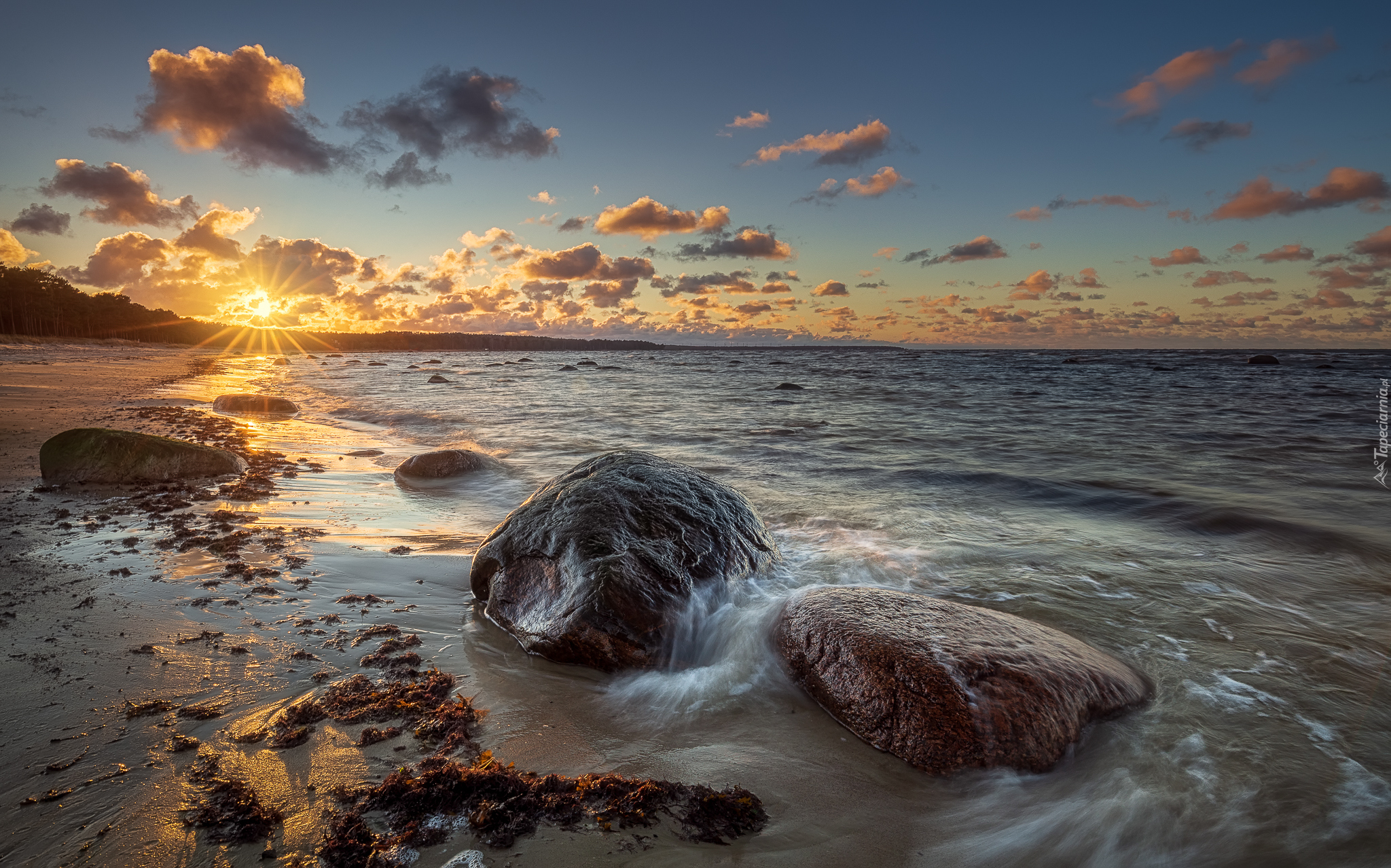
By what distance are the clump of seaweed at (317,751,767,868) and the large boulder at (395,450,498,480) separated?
6427 mm

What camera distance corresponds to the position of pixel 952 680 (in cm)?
288

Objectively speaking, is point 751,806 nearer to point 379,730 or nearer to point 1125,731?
point 379,730

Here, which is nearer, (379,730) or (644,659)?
(379,730)

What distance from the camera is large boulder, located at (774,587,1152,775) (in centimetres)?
276

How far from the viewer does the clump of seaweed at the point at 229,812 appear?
2.03 metres

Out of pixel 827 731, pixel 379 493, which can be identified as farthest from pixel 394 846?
pixel 379 493

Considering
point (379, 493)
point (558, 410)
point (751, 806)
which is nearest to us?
point (751, 806)

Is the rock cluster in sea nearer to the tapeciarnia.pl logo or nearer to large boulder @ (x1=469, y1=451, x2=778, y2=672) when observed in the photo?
large boulder @ (x1=469, y1=451, x2=778, y2=672)

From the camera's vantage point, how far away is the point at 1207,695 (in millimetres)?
3381

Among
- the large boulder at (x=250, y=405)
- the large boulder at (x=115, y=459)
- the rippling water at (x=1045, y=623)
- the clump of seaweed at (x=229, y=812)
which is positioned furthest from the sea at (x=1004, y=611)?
the large boulder at (x=250, y=405)

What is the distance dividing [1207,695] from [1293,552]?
404cm

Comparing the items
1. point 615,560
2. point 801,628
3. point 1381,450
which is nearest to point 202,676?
point 615,560

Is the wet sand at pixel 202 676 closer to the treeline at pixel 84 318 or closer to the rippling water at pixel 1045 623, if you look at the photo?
the rippling water at pixel 1045 623

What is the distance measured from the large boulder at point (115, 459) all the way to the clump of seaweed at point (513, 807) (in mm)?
6866
